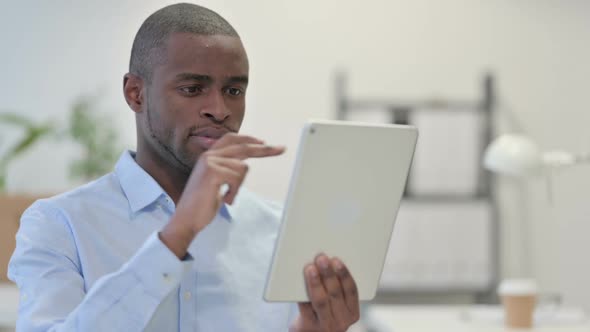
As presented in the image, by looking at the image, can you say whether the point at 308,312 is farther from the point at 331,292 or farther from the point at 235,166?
the point at 235,166

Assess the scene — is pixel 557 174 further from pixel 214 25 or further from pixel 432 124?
pixel 214 25

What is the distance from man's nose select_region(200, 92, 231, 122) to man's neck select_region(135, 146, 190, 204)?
0.12 m

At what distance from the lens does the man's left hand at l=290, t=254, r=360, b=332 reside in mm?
762

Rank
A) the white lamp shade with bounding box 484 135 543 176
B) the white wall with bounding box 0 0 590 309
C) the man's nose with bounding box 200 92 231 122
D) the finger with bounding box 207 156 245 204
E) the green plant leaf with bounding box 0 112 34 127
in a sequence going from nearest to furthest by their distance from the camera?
the finger with bounding box 207 156 245 204 → the man's nose with bounding box 200 92 231 122 → the white lamp shade with bounding box 484 135 543 176 → the green plant leaf with bounding box 0 112 34 127 → the white wall with bounding box 0 0 590 309

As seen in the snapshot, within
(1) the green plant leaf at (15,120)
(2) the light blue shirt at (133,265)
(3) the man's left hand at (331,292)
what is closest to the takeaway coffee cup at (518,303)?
(2) the light blue shirt at (133,265)

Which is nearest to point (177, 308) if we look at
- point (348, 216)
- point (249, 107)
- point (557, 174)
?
point (348, 216)

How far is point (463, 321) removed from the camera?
222 centimetres

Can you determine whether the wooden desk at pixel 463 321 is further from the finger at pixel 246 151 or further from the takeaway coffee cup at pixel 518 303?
the finger at pixel 246 151

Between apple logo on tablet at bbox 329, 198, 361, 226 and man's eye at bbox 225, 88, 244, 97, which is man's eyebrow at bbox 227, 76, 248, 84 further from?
apple logo on tablet at bbox 329, 198, 361, 226

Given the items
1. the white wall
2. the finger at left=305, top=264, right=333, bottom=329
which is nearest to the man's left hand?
the finger at left=305, top=264, right=333, bottom=329

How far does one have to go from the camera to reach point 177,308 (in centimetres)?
84

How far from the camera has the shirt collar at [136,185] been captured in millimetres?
854

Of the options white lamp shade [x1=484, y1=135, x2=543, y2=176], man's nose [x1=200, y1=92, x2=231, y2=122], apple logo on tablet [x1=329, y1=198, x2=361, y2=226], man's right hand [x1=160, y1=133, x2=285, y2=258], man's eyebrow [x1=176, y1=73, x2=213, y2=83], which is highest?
man's eyebrow [x1=176, y1=73, x2=213, y2=83]

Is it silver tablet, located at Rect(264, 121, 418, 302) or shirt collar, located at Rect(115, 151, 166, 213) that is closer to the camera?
silver tablet, located at Rect(264, 121, 418, 302)
